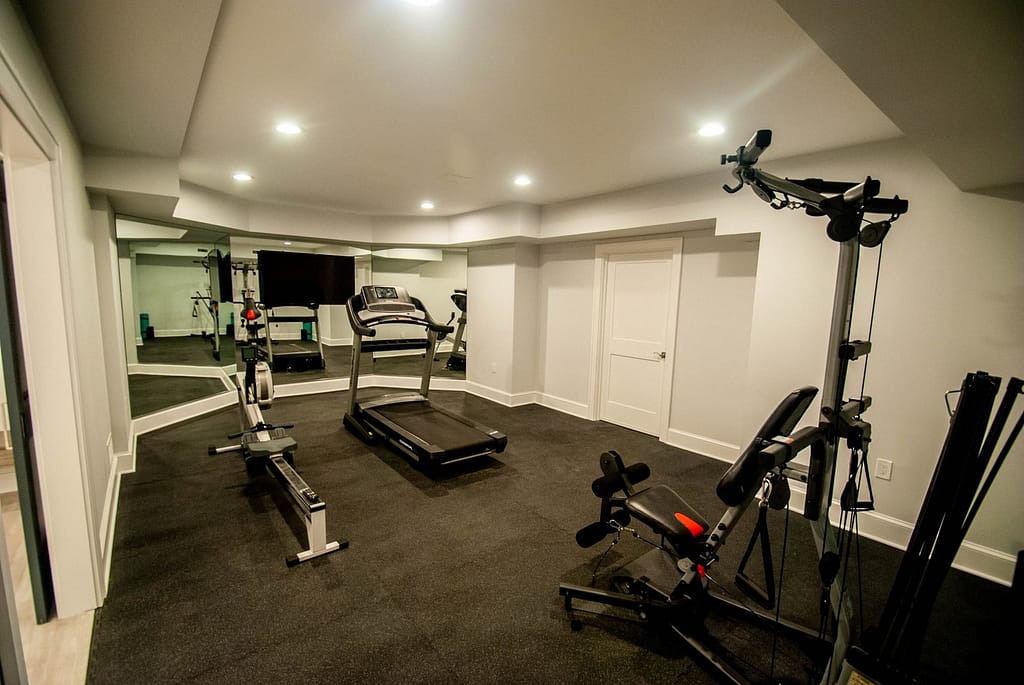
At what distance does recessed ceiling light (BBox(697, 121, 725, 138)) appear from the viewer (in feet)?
8.07

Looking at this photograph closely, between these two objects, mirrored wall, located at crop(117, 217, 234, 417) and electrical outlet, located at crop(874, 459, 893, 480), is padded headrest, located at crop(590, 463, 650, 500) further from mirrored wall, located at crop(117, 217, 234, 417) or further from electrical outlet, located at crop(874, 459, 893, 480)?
mirrored wall, located at crop(117, 217, 234, 417)

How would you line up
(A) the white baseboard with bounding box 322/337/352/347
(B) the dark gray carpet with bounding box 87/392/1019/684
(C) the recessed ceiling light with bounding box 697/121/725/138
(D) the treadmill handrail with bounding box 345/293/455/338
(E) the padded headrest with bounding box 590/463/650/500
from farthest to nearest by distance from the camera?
1. (A) the white baseboard with bounding box 322/337/352/347
2. (D) the treadmill handrail with bounding box 345/293/455/338
3. (C) the recessed ceiling light with bounding box 697/121/725/138
4. (E) the padded headrest with bounding box 590/463/650/500
5. (B) the dark gray carpet with bounding box 87/392/1019/684

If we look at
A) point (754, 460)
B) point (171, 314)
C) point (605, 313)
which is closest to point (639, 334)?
point (605, 313)

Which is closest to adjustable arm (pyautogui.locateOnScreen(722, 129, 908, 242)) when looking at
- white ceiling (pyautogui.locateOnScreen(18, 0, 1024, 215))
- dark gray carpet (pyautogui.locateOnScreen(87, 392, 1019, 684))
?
white ceiling (pyautogui.locateOnScreen(18, 0, 1024, 215))

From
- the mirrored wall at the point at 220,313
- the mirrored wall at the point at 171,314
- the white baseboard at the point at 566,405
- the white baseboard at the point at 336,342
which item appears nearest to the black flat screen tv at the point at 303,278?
the mirrored wall at the point at 220,313

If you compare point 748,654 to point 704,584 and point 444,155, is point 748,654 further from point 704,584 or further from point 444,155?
point 444,155

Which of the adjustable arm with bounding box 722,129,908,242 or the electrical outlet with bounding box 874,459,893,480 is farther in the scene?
the electrical outlet with bounding box 874,459,893,480

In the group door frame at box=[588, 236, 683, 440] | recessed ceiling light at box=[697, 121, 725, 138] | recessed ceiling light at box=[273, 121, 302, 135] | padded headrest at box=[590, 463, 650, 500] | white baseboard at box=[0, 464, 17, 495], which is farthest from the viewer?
door frame at box=[588, 236, 683, 440]

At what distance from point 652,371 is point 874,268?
7.07 ft

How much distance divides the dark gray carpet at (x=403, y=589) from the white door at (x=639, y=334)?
113cm

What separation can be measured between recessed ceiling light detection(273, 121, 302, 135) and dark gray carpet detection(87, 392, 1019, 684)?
2505 millimetres

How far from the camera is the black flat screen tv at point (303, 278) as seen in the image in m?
5.85

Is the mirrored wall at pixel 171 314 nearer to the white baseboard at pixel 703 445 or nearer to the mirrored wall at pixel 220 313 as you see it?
the mirrored wall at pixel 220 313

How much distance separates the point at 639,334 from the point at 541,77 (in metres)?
3.16
